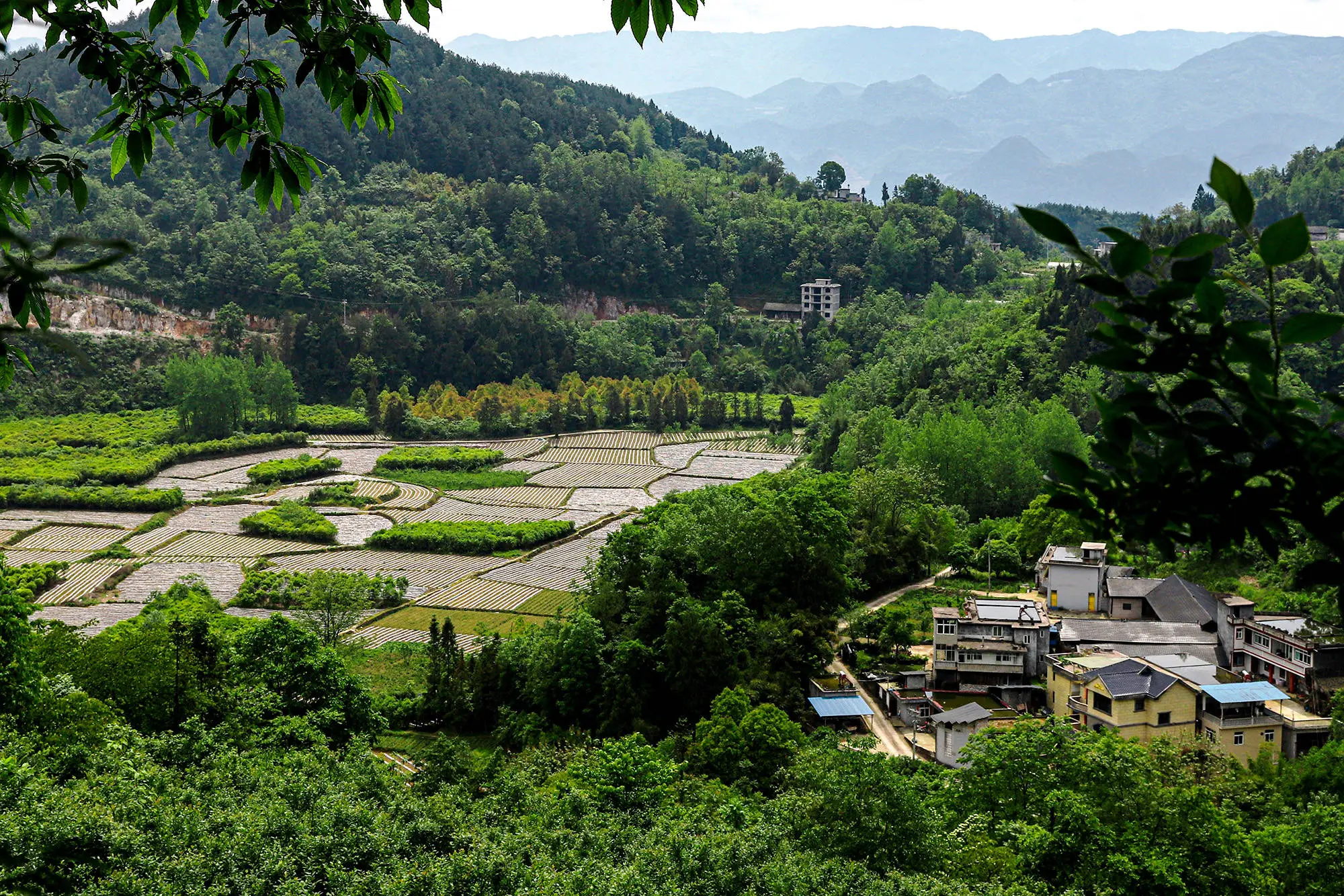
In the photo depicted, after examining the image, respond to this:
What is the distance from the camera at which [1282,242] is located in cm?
152

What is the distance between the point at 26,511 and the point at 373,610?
14358mm

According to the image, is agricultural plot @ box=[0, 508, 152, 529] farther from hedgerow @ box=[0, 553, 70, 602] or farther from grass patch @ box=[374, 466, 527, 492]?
grass patch @ box=[374, 466, 527, 492]

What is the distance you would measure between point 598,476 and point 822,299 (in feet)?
79.1

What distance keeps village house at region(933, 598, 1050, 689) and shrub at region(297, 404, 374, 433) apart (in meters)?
32.5

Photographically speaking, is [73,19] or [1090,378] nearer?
[73,19]

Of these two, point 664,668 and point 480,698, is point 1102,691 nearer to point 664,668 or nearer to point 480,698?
point 664,668

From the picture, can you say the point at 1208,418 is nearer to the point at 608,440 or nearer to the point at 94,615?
the point at 94,615

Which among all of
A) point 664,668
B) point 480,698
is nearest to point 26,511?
Answer: point 480,698

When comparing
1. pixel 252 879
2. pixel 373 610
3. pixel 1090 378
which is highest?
pixel 1090 378

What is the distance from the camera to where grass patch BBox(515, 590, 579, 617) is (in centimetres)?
2342

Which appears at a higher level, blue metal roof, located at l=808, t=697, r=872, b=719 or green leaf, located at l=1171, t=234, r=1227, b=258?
green leaf, located at l=1171, t=234, r=1227, b=258

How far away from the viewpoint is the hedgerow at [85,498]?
31953 millimetres

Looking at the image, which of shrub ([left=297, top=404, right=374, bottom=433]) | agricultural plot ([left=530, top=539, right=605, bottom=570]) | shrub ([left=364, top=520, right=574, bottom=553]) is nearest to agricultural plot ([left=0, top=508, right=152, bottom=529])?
shrub ([left=364, top=520, right=574, bottom=553])

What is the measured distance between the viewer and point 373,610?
23828 mm
